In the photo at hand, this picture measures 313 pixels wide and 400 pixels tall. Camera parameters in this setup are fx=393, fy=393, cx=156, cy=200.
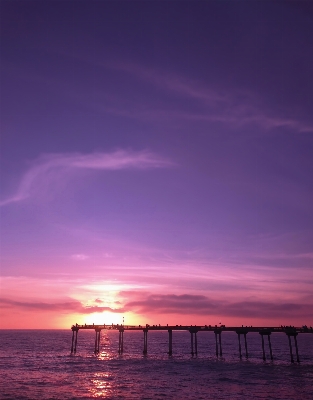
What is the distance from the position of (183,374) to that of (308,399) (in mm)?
21721

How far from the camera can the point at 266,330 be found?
257 feet

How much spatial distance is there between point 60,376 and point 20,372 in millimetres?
9343

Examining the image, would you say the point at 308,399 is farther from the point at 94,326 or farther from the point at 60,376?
the point at 94,326

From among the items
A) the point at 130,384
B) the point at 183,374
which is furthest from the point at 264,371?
the point at 130,384

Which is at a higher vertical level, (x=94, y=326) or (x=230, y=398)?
(x=94, y=326)

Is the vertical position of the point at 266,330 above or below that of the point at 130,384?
above

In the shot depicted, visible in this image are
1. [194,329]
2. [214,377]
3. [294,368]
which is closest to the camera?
[214,377]

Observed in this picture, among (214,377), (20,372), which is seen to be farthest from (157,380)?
(20,372)

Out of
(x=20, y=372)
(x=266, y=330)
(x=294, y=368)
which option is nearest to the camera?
(x=20, y=372)

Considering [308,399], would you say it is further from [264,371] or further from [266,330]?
[266,330]

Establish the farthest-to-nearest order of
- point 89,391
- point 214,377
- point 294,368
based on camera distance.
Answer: point 294,368 < point 214,377 < point 89,391

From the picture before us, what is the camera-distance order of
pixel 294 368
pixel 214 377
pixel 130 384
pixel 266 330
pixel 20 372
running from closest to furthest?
pixel 130 384 → pixel 214 377 → pixel 20 372 → pixel 294 368 → pixel 266 330

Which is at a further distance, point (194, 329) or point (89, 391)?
point (194, 329)

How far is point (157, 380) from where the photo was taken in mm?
53125
